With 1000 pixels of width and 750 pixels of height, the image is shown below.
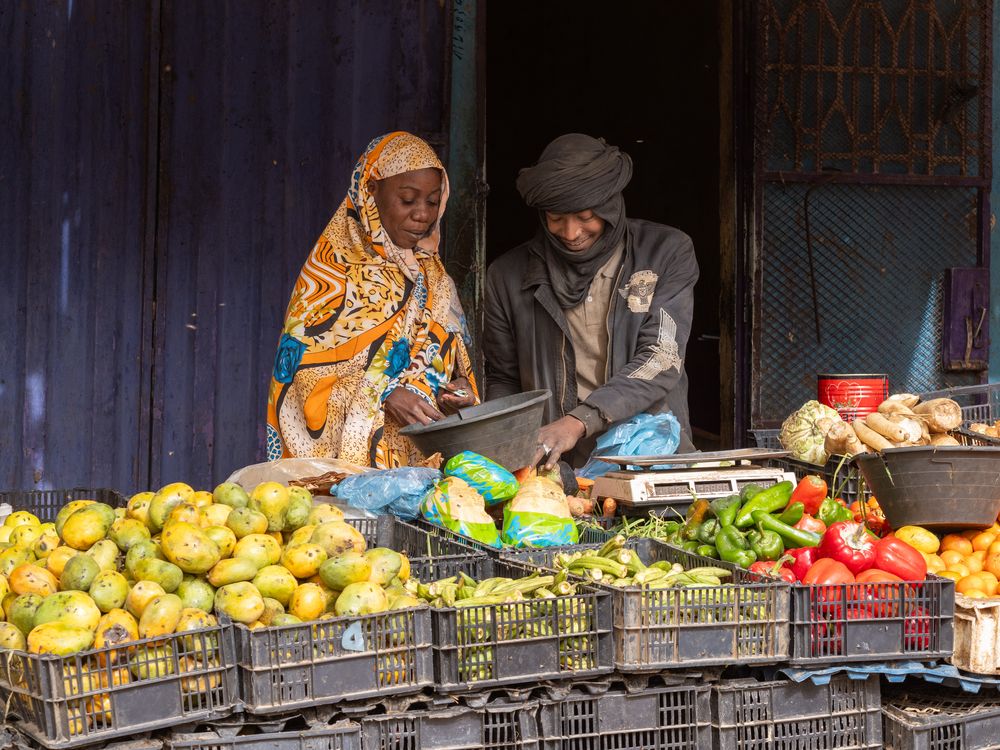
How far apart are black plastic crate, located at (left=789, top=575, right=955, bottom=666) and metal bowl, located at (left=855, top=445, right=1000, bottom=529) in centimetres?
49

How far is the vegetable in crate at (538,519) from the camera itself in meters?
3.67

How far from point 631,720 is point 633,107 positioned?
7.57 metres

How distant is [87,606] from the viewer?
2.69 m

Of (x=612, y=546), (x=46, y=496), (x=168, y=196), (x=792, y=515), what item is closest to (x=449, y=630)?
(x=612, y=546)

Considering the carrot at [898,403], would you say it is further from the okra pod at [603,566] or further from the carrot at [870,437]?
the okra pod at [603,566]

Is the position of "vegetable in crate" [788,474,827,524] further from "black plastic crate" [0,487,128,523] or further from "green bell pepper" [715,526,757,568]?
"black plastic crate" [0,487,128,523]

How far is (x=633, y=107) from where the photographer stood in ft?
32.2

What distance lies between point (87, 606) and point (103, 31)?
3.73 m

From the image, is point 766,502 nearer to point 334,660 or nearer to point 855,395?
point 855,395

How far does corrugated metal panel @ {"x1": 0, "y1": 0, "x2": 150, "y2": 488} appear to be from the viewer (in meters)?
5.65

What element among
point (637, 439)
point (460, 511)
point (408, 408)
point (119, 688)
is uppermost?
point (408, 408)

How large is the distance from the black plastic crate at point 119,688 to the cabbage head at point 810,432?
7.93ft

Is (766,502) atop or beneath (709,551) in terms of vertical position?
atop

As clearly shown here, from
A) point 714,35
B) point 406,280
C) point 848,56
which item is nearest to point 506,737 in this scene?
point 406,280
